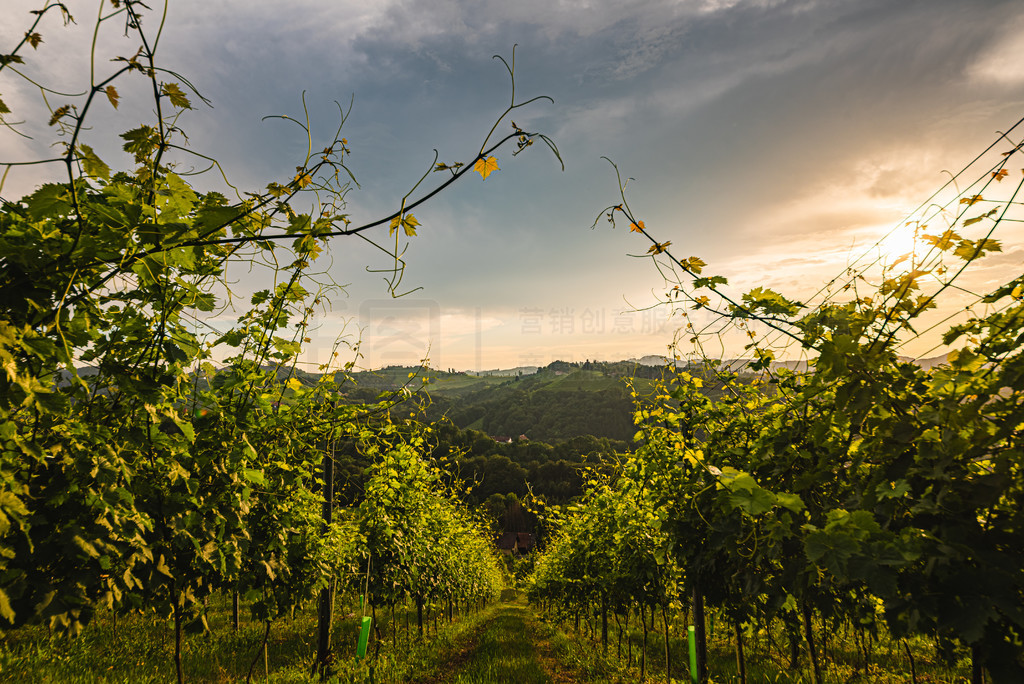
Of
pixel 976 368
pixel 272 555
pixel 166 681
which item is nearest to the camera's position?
pixel 976 368

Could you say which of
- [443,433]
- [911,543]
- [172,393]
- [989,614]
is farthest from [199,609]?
[443,433]

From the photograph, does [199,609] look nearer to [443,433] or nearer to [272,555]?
[272,555]

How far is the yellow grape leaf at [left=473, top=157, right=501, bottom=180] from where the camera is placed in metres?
1.63

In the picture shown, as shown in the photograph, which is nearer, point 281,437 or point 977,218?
point 977,218

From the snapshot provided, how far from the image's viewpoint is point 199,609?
2.70 m

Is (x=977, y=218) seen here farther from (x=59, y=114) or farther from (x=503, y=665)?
(x=503, y=665)

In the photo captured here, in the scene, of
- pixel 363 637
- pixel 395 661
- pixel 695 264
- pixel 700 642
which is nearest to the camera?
pixel 695 264

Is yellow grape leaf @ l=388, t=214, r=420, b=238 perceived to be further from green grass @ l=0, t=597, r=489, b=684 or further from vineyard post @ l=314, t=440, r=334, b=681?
vineyard post @ l=314, t=440, r=334, b=681

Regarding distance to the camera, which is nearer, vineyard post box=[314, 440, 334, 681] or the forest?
the forest

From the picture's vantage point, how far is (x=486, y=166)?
1650 mm

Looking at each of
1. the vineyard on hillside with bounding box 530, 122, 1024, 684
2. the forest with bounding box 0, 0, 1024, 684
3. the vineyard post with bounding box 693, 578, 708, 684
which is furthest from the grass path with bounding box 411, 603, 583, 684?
the vineyard on hillside with bounding box 530, 122, 1024, 684

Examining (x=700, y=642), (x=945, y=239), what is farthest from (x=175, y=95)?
(x=700, y=642)

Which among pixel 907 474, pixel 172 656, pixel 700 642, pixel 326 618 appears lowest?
pixel 172 656

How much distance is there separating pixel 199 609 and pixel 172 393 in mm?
1445
